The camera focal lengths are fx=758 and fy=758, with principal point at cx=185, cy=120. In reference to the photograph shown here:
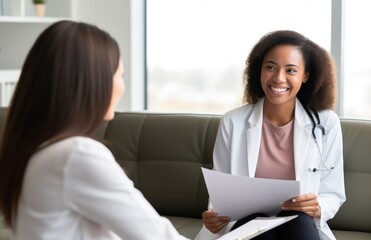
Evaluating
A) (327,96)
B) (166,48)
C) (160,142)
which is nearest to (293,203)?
(327,96)

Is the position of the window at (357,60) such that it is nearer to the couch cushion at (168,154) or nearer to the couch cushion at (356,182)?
the couch cushion at (356,182)

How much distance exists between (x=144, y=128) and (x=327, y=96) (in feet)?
2.79

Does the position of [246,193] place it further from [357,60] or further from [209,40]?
[209,40]

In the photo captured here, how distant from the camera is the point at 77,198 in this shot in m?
1.37

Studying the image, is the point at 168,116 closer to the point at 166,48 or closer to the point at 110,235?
the point at 166,48

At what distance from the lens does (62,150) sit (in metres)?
1.36

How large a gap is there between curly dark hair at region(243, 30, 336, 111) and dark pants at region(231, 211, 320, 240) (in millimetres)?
517

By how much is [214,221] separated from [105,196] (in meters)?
1.20

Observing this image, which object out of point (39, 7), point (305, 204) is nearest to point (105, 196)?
point (305, 204)

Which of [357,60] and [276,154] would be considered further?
[357,60]

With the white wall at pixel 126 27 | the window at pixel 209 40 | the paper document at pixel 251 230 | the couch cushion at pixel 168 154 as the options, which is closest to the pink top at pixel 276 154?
the couch cushion at pixel 168 154

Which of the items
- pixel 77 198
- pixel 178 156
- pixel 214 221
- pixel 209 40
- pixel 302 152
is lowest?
pixel 214 221

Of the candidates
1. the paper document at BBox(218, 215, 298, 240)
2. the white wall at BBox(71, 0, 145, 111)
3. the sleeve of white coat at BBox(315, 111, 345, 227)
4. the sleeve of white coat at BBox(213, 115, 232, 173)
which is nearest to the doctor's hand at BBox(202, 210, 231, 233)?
the sleeve of white coat at BBox(213, 115, 232, 173)

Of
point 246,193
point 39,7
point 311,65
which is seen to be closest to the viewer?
point 246,193
